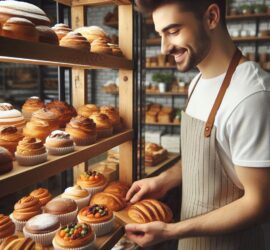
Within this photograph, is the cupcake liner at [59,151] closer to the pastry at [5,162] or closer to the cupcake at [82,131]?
the cupcake at [82,131]

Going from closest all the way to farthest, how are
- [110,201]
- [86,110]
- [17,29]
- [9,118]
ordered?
[17,29] → [9,118] → [110,201] → [86,110]

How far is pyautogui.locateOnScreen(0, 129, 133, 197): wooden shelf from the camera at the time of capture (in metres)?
1.06

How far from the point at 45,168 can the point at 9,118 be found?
410 millimetres

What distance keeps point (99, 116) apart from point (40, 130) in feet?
1.25

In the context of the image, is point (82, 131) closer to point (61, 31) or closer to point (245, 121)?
point (61, 31)

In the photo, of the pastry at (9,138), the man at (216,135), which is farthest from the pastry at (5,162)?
the man at (216,135)

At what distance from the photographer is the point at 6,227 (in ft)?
4.64

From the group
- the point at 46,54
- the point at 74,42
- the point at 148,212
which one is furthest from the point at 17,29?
the point at 148,212

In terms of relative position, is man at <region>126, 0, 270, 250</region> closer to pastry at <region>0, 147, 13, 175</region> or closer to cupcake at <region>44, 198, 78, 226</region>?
cupcake at <region>44, 198, 78, 226</region>

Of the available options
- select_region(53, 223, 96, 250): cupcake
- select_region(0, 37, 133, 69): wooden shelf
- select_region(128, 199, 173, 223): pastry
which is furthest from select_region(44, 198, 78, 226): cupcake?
select_region(0, 37, 133, 69): wooden shelf

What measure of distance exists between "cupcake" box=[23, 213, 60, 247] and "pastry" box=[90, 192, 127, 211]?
0.29 m

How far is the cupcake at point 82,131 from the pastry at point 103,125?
0.08 m

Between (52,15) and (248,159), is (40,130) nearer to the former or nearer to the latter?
(248,159)

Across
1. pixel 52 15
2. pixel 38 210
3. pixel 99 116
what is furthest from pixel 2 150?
pixel 52 15
